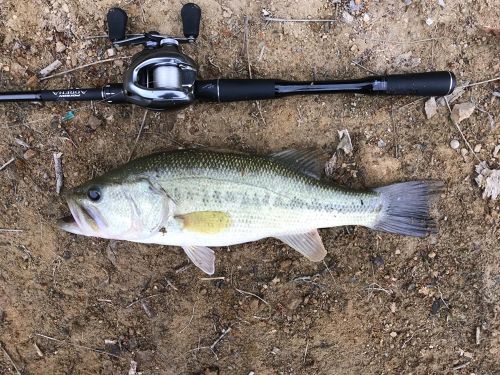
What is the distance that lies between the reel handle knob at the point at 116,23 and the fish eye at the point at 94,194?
3.31ft

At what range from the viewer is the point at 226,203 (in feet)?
10.2

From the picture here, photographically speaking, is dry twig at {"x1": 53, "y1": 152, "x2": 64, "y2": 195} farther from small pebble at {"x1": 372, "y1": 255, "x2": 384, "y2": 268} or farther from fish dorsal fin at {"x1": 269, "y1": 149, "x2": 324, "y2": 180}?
small pebble at {"x1": 372, "y1": 255, "x2": 384, "y2": 268}

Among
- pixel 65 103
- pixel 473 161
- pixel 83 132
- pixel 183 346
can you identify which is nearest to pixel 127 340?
pixel 183 346

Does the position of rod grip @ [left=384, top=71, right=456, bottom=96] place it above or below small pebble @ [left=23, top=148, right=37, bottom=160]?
above

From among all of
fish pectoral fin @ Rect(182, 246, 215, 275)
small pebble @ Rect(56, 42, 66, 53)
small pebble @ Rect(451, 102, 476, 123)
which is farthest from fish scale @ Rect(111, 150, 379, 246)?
small pebble @ Rect(56, 42, 66, 53)

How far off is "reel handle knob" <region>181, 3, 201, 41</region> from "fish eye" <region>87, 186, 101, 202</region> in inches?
46.2

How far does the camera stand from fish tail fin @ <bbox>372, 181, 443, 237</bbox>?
3301 mm

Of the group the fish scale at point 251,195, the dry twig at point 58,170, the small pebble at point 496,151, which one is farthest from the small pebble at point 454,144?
the dry twig at point 58,170

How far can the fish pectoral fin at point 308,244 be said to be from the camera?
3.33 m

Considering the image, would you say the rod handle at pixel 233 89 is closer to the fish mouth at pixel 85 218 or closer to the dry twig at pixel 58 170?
the fish mouth at pixel 85 218

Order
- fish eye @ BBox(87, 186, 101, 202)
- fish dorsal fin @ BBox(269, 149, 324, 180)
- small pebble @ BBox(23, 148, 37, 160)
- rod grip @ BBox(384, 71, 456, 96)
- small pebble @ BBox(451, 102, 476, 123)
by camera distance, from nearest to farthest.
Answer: fish eye @ BBox(87, 186, 101, 202)
rod grip @ BBox(384, 71, 456, 96)
fish dorsal fin @ BBox(269, 149, 324, 180)
small pebble @ BBox(451, 102, 476, 123)
small pebble @ BBox(23, 148, 37, 160)

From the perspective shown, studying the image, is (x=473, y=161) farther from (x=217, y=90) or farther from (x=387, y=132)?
(x=217, y=90)

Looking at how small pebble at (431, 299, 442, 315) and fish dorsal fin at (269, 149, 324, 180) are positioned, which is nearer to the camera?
fish dorsal fin at (269, 149, 324, 180)

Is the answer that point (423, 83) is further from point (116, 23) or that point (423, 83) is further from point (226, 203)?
point (116, 23)
